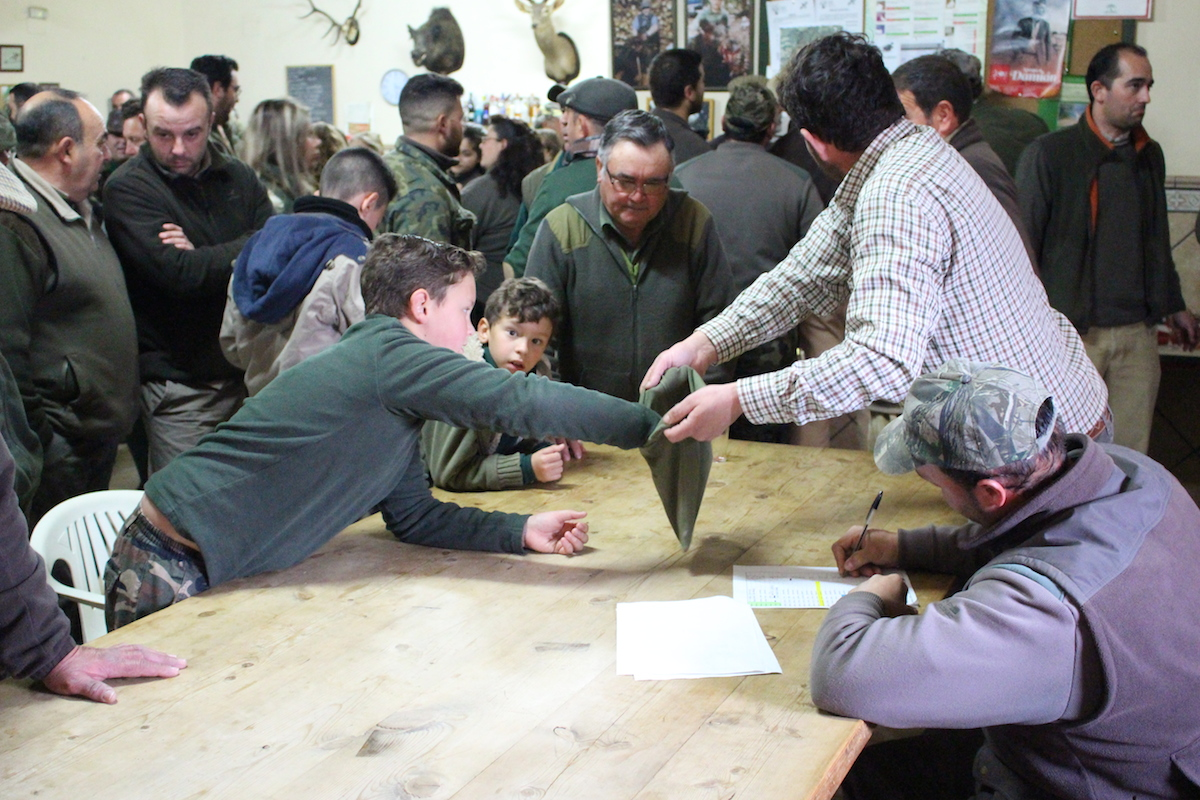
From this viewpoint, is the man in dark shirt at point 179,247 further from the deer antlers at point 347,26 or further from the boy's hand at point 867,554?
the deer antlers at point 347,26

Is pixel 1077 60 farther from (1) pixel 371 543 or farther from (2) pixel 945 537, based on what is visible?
(1) pixel 371 543

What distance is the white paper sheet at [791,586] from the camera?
1.93 m

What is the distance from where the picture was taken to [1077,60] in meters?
5.70

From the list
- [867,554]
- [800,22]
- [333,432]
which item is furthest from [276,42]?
[867,554]

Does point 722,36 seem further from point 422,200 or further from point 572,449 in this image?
point 572,449

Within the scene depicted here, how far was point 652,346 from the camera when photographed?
3.30 m

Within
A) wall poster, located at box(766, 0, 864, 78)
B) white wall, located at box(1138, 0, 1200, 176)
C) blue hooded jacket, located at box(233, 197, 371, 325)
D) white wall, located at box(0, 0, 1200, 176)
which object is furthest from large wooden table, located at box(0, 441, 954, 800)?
white wall, located at box(0, 0, 1200, 176)

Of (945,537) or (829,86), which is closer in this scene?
(945,537)

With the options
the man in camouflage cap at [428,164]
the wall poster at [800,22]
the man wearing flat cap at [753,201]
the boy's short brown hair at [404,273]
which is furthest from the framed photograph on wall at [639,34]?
the boy's short brown hair at [404,273]

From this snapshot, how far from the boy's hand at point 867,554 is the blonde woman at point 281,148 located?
3.21 metres

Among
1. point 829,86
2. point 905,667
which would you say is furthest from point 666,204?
point 905,667

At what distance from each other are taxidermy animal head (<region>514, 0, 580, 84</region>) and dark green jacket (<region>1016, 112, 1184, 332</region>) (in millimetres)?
3866

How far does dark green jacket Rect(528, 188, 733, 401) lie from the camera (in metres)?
3.29

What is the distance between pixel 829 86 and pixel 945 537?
0.95 metres
